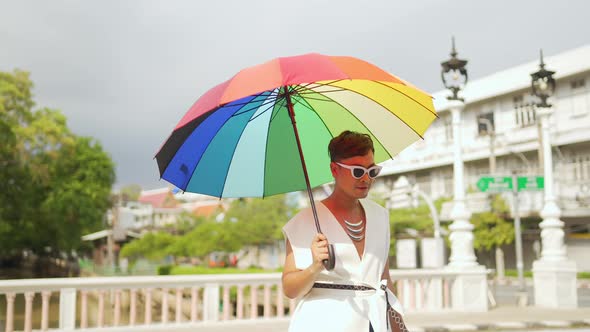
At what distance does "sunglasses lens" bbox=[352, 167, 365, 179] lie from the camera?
99.8 inches

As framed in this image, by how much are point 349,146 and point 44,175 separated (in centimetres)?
3029

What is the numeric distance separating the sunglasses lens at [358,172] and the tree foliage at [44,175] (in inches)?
1057

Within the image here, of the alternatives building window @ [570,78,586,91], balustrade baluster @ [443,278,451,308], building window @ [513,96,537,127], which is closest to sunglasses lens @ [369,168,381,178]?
balustrade baluster @ [443,278,451,308]

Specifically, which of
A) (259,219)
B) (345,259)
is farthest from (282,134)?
(259,219)

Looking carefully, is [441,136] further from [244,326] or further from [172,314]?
[244,326]

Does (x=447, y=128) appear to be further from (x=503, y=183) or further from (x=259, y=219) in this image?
(x=503, y=183)

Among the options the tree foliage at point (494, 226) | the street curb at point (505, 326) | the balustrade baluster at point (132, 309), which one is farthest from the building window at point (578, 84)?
the balustrade baluster at point (132, 309)

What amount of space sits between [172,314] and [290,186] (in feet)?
92.2

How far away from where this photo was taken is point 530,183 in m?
14.7

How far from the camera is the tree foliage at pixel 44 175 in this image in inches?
1120

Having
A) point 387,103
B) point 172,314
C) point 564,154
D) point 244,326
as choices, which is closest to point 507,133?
point 564,154

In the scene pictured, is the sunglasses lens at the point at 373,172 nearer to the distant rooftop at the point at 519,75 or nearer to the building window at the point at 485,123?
the distant rooftop at the point at 519,75

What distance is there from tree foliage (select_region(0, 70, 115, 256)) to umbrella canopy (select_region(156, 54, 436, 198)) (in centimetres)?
2556

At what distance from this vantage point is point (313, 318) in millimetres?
2412
